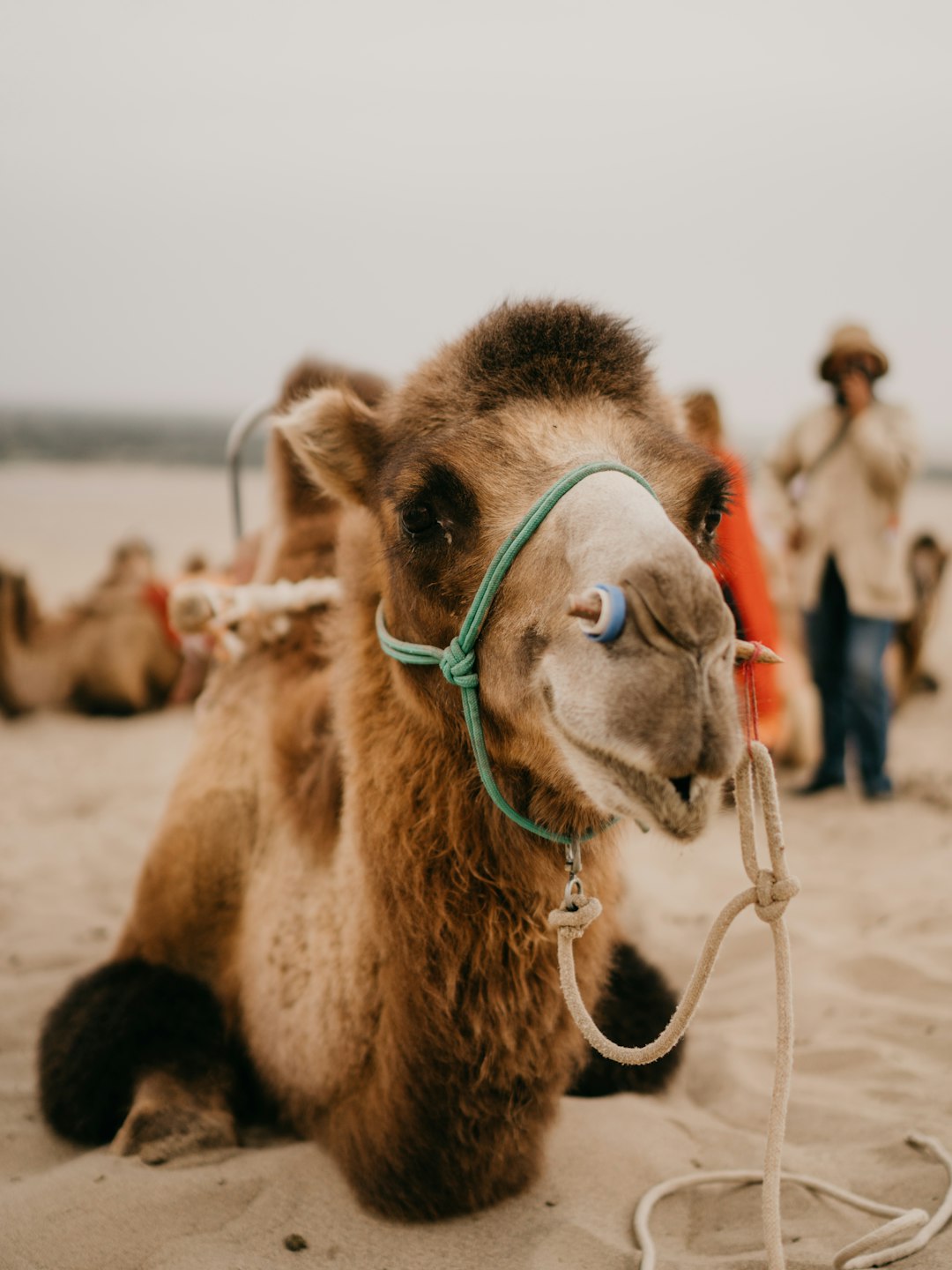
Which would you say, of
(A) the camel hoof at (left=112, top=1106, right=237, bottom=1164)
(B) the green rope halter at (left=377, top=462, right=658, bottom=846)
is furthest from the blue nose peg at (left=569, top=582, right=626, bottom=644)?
(A) the camel hoof at (left=112, top=1106, right=237, bottom=1164)

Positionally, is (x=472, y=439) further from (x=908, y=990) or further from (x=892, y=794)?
(x=892, y=794)

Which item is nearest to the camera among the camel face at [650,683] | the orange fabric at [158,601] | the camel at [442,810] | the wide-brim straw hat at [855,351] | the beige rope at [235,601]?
the camel face at [650,683]

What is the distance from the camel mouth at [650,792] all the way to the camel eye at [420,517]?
59cm

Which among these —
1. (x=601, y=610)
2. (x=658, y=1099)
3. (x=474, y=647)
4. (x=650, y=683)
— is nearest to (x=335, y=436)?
(x=474, y=647)

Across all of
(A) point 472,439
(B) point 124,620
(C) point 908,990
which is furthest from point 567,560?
(B) point 124,620

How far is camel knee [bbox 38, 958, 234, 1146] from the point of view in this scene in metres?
2.72

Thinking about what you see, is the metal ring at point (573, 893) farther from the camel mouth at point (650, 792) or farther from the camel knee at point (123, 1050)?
the camel knee at point (123, 1050)

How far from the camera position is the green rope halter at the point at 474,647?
188cm

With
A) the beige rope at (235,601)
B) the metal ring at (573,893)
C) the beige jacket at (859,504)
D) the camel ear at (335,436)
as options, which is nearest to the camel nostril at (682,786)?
the metal ring at (573,893)

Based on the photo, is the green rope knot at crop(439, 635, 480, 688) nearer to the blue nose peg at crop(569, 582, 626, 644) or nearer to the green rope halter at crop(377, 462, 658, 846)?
the green rope halter at crop(377, 462, 658, 846)

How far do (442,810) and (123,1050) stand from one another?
4.02ft

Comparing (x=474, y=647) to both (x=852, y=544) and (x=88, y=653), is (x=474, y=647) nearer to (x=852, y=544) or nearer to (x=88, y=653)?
(x=852, y=544)

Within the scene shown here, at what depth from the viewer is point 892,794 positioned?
632cm

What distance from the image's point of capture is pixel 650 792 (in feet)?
5.25
